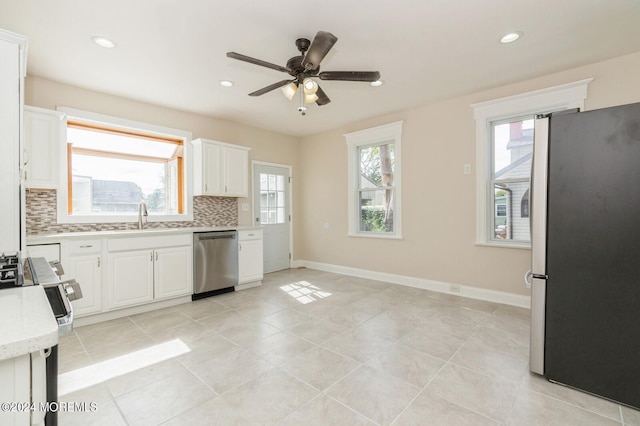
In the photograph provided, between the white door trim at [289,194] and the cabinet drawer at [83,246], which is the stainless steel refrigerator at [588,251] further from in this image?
the white door trim at [289,194]

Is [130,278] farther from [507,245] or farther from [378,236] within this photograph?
[507,245]

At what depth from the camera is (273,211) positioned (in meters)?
5.67

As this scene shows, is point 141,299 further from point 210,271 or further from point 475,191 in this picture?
point 475,191

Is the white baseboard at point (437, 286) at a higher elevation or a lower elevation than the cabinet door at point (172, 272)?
lower

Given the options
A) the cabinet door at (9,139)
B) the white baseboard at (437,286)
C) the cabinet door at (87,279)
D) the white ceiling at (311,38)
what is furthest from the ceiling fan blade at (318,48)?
the white baseboard at (437,286)

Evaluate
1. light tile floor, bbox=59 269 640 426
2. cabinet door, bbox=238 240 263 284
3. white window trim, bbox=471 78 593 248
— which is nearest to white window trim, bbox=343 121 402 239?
white window trim, bbox=471 78 593 248

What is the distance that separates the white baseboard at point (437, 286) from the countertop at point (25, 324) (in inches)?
165

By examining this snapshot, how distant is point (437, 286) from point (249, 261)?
2.77m

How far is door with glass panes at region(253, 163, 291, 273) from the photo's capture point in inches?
213

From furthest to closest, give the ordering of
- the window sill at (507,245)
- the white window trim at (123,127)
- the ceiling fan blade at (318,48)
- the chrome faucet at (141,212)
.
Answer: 1. the chrome faucet at (141,212)
2. the window sill at (507,245)
3. the white window trim at (123,127)
4. the ceiling fan blade at (318,48)

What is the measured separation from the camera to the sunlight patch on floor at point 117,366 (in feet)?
6.67

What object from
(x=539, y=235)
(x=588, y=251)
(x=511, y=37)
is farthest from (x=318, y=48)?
(x=588, y=251)

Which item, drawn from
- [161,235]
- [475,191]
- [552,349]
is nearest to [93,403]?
[161,235]

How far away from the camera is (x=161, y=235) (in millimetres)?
3590
